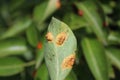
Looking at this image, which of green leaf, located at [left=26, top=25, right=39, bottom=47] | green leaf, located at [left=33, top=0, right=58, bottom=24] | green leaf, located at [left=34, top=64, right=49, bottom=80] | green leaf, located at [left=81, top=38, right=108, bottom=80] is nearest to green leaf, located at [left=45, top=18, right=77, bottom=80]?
green leaf, located at [left=34, top=64, right=49, bottom=80]

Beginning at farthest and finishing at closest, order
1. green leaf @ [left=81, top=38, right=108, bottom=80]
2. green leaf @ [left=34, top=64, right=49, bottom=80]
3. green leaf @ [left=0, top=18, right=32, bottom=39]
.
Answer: green leaf @ [left=0, top=18, right=32, bottom=39]
green leaf @ [left=81, top=38, right=108, bottom=80]
green leaf @ [left=34, top=64, right=49, bottom=80]

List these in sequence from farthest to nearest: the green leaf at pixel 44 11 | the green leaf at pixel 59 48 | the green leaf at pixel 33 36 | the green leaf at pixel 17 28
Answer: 1. the green leaf at pixel 17 28
2. the green leaf at pixel 44 11
3. the green leaf at pixel 33 36
4. the green leaf at pixel 59 48

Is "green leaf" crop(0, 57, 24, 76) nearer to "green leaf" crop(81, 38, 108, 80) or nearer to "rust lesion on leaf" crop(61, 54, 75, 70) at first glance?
"green leaf" crop(81, 38, 108, 80)

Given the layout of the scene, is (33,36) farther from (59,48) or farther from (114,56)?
(59,48)

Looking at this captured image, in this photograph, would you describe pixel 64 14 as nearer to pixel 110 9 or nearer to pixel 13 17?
pixel 110 9

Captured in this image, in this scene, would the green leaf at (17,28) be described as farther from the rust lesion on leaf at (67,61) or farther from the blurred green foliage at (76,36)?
the rust lesion on leaf at (67,61)

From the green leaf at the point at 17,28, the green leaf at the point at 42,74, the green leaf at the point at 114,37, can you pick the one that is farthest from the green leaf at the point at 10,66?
the green leaf at the point at 114,37

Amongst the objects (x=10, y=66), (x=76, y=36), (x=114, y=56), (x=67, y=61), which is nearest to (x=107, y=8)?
(x=114, y=56)
